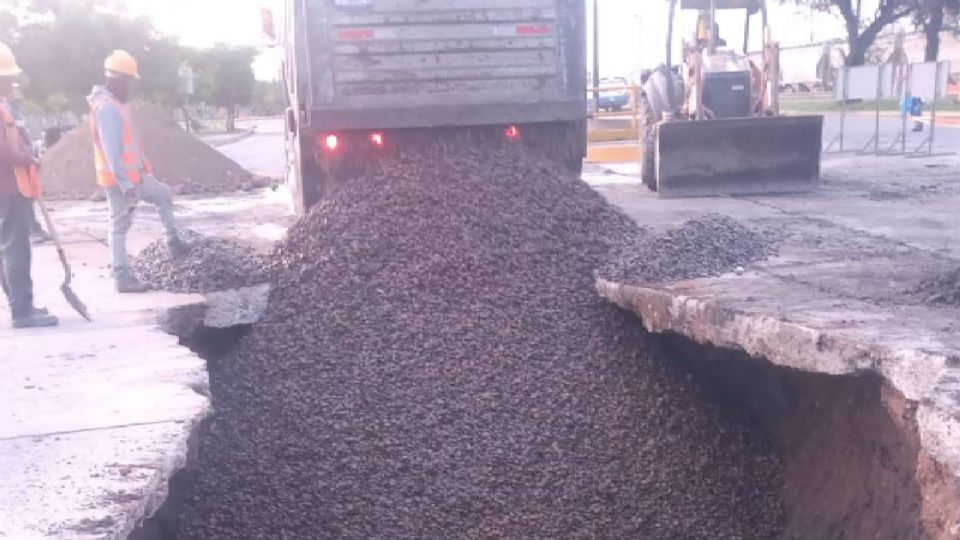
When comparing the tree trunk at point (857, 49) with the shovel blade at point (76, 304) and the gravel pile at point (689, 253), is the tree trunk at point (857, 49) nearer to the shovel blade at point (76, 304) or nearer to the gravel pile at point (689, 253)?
the gravel pile at point (689, 253)

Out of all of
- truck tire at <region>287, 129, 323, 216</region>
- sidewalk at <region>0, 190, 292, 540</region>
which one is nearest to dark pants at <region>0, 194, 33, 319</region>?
sidewalk at <region>0, 190, 292, 540</region>

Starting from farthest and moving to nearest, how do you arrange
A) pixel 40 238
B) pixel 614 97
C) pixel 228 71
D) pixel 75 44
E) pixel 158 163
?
pixel 228 71, pixel 75 44, pixel 614 97, pixel 158 163, pixel 40 238

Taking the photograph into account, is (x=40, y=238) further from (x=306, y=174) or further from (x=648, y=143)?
(x=648, y=143)

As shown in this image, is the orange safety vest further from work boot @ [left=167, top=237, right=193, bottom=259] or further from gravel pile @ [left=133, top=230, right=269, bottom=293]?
work boot @ [left=167, top=237, right=193, bottom=259]

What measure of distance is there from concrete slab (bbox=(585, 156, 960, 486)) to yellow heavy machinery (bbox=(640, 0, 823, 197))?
0.86 metres

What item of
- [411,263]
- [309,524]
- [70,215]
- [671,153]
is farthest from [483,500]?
[70,215]

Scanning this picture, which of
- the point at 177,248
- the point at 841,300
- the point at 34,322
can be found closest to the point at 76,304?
the point at 34,322

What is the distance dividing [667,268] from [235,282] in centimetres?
292

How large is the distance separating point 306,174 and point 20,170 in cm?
250

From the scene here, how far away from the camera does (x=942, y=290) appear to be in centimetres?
545

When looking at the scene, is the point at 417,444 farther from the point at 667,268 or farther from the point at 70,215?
the point at 70,215

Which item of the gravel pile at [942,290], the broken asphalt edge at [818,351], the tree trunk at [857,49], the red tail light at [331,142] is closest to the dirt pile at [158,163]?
the red tail light at [331,142]

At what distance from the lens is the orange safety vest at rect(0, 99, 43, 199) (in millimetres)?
6188

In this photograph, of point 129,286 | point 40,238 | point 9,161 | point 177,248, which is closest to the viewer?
point 9,161
